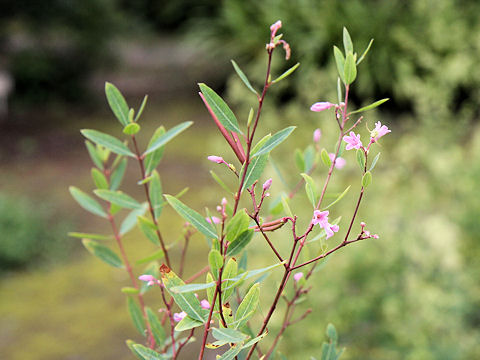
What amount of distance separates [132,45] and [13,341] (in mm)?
6815

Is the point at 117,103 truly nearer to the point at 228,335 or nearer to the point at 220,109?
the point at 220,109

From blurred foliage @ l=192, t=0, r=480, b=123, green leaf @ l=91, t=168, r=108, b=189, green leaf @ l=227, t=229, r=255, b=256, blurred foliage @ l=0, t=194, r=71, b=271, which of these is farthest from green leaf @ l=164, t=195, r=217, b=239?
blurred foliage @ l=192, t=0, r=480, b=123

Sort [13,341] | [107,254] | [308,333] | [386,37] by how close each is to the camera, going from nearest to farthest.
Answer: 1. [107,254]
2. [308,333]
3. [13,341]
4. [386,37]

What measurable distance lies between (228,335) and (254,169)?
6.1 inches

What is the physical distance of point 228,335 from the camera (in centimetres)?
52

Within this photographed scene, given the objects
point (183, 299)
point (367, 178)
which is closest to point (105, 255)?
point (183, 299)

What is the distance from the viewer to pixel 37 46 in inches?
224

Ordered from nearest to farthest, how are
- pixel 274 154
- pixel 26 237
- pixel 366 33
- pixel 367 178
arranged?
pixel 367 178
pixel 26 237
pixel 274 154
pixel 366 33

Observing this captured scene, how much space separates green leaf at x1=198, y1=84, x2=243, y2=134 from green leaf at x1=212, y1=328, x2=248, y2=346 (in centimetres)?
18

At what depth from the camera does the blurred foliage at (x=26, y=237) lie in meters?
3.20

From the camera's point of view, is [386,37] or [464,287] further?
[386,37]

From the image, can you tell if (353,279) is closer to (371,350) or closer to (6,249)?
(371,350)

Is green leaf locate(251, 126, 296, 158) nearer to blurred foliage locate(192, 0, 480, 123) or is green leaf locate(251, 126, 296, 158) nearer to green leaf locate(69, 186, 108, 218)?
green leaf locate(69, 186, 108, 218)

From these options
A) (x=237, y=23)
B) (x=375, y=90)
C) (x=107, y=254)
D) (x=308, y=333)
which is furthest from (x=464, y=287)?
(x=237, y=23)
